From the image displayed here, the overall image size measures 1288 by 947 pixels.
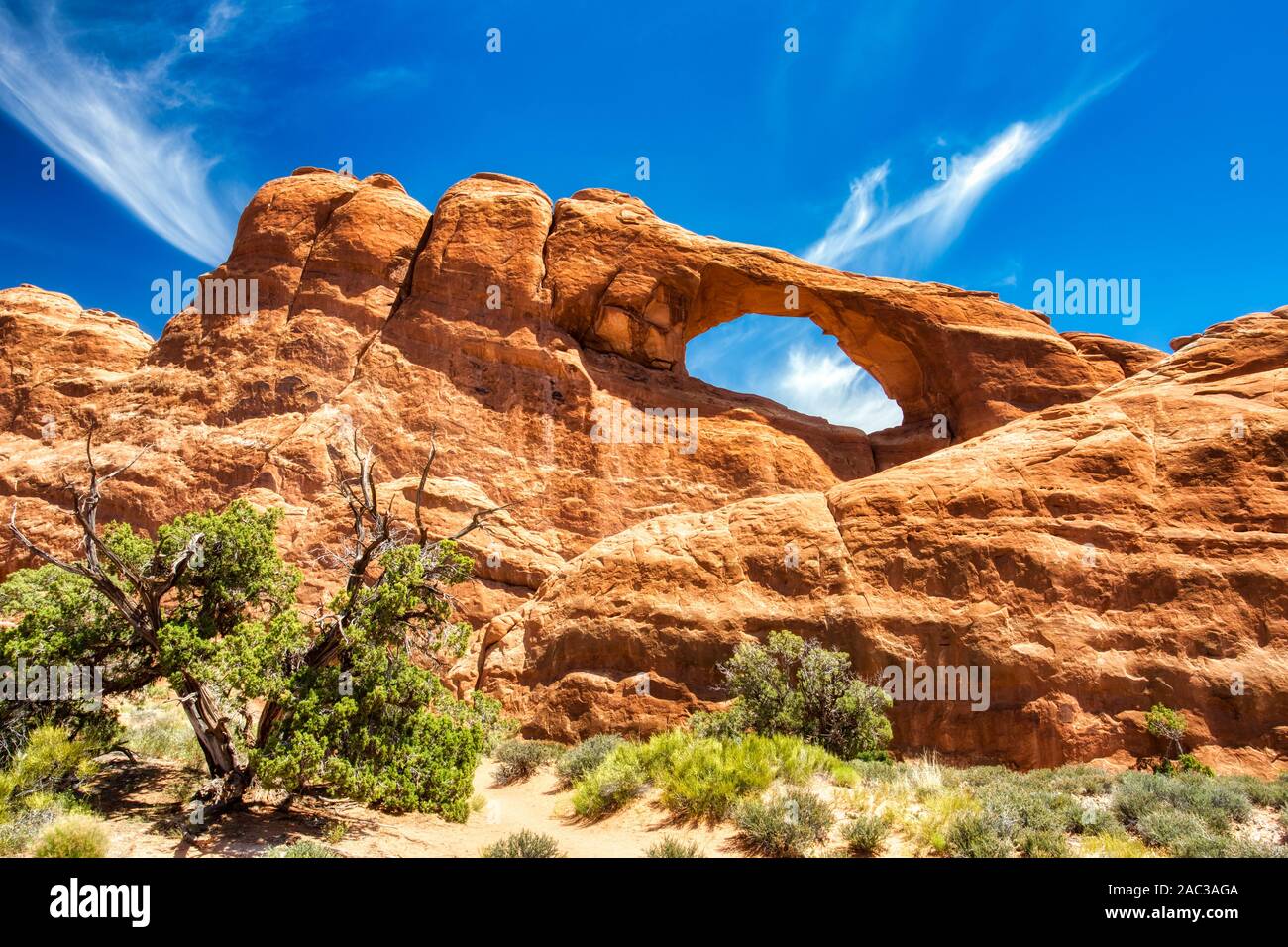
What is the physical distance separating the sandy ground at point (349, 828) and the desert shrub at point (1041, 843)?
325 centimetres

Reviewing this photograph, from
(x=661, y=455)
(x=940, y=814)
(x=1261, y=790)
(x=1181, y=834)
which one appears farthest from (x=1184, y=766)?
(x=661, y=455)

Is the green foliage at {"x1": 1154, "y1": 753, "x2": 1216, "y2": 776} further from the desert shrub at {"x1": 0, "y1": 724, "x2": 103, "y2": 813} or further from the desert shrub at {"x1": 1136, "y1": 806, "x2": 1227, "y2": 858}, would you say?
the desert shrub at {"x1": 0, "y1": 724, "x2": 103, "y2": 813}

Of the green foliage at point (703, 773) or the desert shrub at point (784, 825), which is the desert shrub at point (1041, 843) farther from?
the green foliage at point (703, 773)

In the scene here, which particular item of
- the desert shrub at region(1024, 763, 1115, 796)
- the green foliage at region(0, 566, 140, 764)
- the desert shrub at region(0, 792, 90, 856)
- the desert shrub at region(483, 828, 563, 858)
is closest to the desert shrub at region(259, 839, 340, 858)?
the desert shrub at region(483, 828, 563, 858)

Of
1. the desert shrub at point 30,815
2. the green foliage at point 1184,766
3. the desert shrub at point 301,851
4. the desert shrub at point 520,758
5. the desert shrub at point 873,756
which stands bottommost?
the desert shrub at point 520,758

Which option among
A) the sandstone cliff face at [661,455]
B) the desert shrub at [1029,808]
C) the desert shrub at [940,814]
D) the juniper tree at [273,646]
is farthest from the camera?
the sandstone cliff face at [661,455]

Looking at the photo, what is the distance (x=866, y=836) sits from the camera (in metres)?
8.85

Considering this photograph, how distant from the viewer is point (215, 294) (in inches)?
1286

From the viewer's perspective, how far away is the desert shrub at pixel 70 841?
7.07 meters

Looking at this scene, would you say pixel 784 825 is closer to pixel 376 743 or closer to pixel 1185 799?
pixel 376 743

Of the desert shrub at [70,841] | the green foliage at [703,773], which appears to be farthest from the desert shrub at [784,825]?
the desert shrub at [70,841]

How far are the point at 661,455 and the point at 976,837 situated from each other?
23.6 metres
